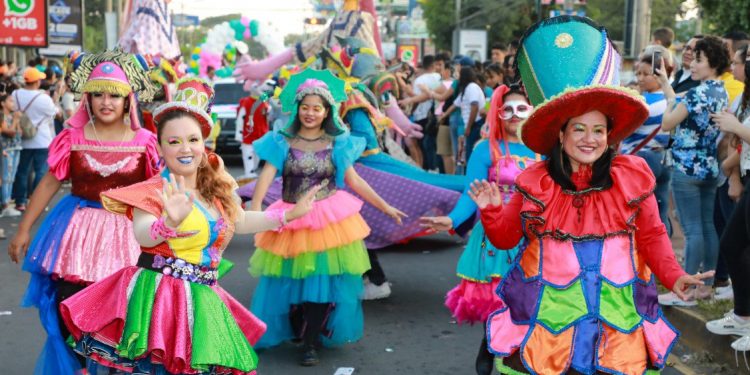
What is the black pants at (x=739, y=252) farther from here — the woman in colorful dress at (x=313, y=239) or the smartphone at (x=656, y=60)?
the smartphone at (x=656, y=60)

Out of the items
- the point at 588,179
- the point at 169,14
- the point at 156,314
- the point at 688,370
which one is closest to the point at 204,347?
the point at 156,314

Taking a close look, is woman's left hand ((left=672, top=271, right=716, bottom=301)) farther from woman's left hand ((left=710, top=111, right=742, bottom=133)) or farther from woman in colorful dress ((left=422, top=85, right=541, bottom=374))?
woman's left hand ((left=710, top=111, right=742, bottom=133))

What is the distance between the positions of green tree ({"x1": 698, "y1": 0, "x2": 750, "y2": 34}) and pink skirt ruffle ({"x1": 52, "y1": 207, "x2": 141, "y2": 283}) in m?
16.1

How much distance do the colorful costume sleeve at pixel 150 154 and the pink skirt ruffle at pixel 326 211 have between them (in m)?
0.96

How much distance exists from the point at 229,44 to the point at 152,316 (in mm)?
19217

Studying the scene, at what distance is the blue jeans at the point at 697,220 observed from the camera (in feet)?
22.2

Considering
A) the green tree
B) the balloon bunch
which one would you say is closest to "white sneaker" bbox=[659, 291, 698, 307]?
the green tree

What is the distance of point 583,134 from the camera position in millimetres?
3604

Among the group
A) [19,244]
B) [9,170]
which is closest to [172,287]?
[19,244]

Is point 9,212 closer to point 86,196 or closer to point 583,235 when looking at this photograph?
point 86,196

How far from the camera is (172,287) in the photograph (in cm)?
386

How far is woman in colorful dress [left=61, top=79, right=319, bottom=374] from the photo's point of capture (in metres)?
3.77

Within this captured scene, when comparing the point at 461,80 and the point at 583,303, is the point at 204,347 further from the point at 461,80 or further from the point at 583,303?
the point at 461,80

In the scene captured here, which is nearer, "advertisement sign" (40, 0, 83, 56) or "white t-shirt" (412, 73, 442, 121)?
"white t-shirt" (412, 73, 442, 121)
